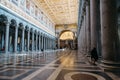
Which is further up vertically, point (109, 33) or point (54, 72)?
point (109, 33)

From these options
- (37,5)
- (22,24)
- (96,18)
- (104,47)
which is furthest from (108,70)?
(37,5)

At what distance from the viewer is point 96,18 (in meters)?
8.70

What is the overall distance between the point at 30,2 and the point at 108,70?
Answer: 2582 centimetres

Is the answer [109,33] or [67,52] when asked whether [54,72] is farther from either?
[67,52]

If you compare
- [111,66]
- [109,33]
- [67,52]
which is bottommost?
[67,52]

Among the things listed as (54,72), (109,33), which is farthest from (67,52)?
(54,72)

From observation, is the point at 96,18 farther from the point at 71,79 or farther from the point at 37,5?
the point at 37,5

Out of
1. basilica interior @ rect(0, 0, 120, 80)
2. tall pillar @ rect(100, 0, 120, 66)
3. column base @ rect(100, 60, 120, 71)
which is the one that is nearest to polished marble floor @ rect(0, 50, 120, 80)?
basilica interior @ rect(0, 0, 120, 80)

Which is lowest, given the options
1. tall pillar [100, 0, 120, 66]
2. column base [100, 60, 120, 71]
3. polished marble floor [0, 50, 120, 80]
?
polished marble floor [0, 50, 120, 80]

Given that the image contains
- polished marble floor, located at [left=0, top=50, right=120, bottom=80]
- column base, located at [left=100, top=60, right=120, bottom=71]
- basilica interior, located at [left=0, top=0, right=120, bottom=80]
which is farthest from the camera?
column base, located at [left=100, top=60, right=120, bottom=71]

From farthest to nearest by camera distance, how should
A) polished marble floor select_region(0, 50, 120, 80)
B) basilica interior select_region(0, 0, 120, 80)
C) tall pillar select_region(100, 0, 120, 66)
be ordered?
1. tall pillar select_region(100, 0, 120, 66)
2. basilica interior select_region(0, 0, 120, 80)
3. polished marble floor select_region(0, 50, 120, 80)

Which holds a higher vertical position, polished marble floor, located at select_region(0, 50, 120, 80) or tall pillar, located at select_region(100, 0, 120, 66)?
tall pillar, located at select_region(100, 0, 120, 66)

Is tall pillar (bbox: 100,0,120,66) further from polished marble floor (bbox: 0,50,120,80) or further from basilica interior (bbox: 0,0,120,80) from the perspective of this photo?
polished marble floor (bbox: 0,50,120,80)

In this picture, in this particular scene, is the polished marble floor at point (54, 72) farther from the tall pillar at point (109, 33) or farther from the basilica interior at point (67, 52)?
the tall pillar at point (109, 33)
